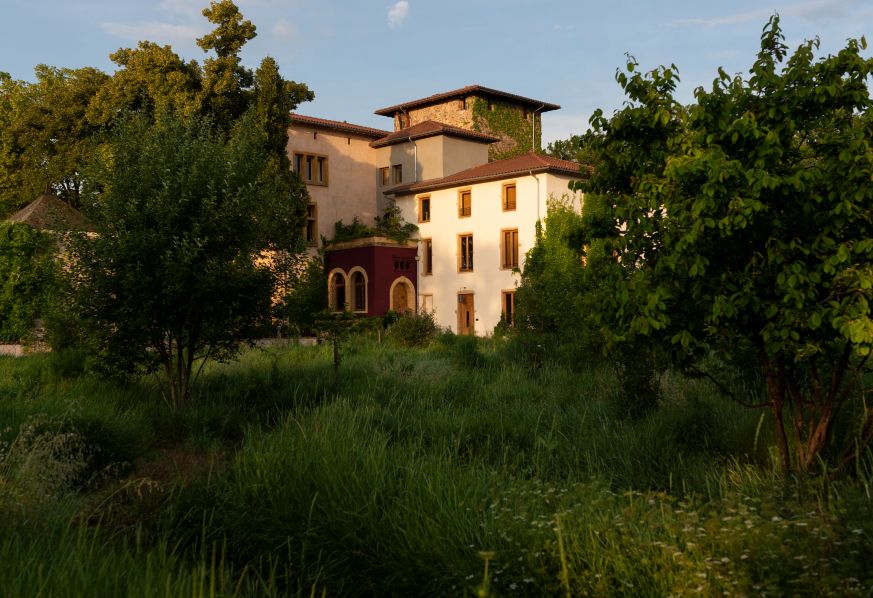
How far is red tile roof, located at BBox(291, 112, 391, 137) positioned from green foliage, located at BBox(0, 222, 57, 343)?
15312mm

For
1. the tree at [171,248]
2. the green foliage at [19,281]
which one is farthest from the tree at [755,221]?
the green foliage at [19,281]

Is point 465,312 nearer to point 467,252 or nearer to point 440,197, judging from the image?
point 467,252

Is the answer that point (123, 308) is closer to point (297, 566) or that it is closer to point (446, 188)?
point (297, 566)

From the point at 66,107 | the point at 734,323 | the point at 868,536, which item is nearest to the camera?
the point at 868,536

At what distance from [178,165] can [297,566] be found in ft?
22.6

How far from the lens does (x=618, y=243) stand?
591 cm

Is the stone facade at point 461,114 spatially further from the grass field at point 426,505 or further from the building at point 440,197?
the grass field at point 426,505

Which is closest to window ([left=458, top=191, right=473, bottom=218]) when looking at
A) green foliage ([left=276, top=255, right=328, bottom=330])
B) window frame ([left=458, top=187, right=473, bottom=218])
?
window frame ([left=458, top=187, right=473, bottom=218])

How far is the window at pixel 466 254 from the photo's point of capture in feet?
105

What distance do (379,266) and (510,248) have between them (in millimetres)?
6349

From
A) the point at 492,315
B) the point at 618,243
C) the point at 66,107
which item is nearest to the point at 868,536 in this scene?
the point at 618,243

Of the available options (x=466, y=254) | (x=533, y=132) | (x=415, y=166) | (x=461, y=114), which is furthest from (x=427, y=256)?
(x=533, y=132)

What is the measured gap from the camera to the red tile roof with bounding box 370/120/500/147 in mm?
34031

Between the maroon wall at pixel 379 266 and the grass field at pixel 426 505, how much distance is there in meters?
21.9
